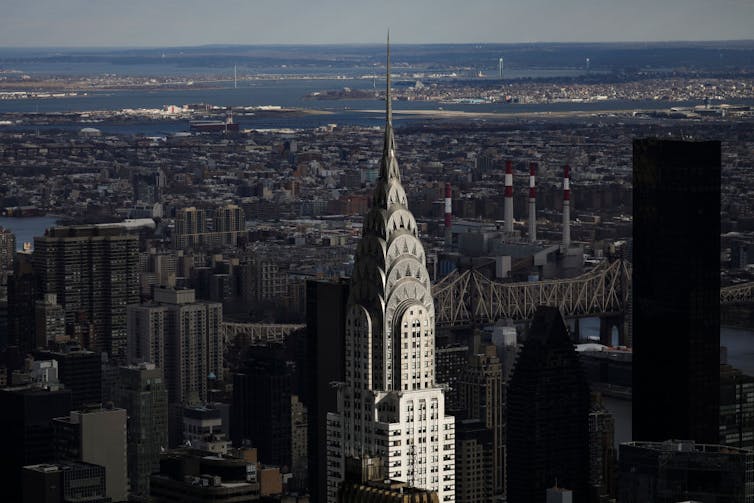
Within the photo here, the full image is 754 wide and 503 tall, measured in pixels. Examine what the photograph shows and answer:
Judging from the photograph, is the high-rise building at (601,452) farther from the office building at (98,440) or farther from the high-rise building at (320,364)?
the office building at (98,440)

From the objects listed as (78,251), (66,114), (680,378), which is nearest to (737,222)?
(680,378)

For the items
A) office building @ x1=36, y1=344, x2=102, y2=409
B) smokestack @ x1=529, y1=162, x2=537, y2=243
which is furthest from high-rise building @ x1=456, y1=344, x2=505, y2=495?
smokestack @ x1=529, y1=162, x2=537, y2=243

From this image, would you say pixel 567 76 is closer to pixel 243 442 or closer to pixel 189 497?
pixel 243 442

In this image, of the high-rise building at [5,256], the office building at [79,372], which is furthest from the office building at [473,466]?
the high-rise building at [5,256]

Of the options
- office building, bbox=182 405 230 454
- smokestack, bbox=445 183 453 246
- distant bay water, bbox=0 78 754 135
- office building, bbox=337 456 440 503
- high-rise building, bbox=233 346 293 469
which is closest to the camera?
office building, bbox=337 456 440 503

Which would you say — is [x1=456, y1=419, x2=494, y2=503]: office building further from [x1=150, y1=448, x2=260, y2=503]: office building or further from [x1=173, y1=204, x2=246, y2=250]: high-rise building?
[x1=173, y1=204, x2=246, y2=250]: high-rise building

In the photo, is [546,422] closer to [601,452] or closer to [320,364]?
[601,452]

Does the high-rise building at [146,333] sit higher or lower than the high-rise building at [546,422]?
lower
